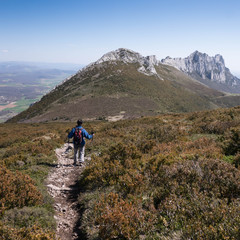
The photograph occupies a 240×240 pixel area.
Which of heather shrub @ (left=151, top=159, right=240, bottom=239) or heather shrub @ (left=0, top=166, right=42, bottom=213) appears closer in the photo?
heather shrub @ (left=151, top=159, right=240, bottom=239)

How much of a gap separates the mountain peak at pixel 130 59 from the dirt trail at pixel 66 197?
13805 centimetres

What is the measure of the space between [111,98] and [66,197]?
94.9 metres

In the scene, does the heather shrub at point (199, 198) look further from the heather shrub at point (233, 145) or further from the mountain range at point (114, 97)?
the mountain range at point (114, 97)

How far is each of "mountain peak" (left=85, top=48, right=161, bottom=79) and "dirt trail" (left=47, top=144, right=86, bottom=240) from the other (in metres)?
138

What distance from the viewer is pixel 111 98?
331 feet

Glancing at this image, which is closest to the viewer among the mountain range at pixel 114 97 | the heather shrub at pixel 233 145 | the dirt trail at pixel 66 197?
the dirt trail at pixel 66 197

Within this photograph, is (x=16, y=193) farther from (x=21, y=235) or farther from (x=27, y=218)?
(x=21, y=235)

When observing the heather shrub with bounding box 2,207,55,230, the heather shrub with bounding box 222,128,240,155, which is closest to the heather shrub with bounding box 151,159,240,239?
the heather shrub with bounding box 222,128,240,155

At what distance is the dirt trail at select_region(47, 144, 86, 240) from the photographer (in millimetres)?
5050

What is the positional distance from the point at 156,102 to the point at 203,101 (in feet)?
→ 149

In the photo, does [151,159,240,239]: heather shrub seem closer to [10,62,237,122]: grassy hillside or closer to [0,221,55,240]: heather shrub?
[0,221,55,240]: heather shrub

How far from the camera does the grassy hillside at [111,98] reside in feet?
285

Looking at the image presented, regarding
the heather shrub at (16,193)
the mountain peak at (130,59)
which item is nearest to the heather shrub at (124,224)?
the heather shrub at (16,193)

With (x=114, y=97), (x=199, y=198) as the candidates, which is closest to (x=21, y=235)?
(x=199, y=198)
